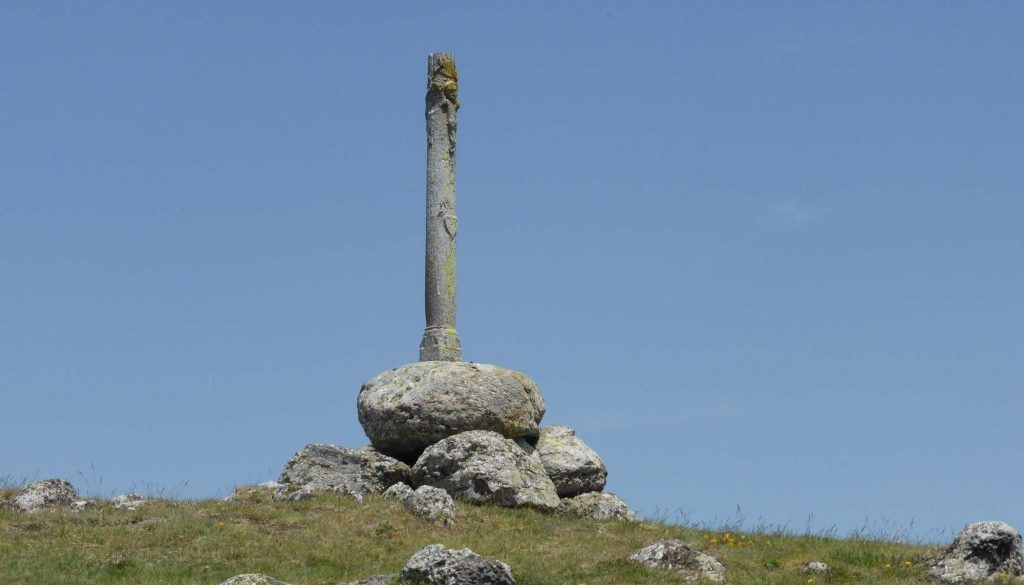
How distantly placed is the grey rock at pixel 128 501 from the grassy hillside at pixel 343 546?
279 millimetres

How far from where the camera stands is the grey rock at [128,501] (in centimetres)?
2504

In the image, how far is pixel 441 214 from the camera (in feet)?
102

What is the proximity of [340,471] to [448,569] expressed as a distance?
35.2 feet

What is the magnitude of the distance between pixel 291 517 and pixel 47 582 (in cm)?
591

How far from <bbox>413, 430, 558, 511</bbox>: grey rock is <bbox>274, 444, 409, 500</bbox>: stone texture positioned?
68 cm

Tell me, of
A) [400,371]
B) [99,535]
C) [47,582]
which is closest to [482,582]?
[47,582]

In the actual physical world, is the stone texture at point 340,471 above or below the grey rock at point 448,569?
above

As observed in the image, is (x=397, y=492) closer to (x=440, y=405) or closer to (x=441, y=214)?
(x=440, y=405)

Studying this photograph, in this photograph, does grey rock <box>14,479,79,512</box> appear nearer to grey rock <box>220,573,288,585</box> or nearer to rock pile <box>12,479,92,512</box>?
rock pile <box>12,479,92,512</box>

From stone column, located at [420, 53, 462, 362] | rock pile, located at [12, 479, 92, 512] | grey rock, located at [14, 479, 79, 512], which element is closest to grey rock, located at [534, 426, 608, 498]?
stone column, located at [420, 53, 462, 362]

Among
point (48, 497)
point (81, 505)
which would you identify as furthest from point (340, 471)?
point (48, 497)

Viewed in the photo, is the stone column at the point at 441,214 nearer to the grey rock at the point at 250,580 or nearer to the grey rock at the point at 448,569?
the grey rock at the point at 448,569

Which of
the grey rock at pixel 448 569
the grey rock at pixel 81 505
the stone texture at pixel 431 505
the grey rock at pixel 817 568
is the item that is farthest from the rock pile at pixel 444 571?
the grey rock at pixel 81 505

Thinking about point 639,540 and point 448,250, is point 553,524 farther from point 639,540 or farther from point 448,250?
point 448,250
